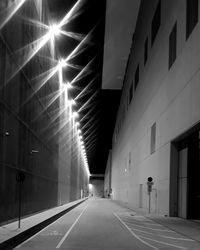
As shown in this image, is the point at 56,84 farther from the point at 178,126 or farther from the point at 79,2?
the point at 178,126

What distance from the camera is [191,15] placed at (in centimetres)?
2366

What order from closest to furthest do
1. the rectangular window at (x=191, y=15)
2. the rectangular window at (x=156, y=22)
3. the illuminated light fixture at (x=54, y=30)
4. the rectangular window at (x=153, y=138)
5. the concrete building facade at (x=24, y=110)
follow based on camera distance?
the concrete building facade at (x=24, y=110)
the rectangular window at (x=191, y=15)
the rectangular window at (x=156, y=22)
the illuminated light fixture at (x=54, y=30)
the rectangular window at (x=153, y=138)

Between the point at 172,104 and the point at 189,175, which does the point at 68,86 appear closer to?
the point at 172,104

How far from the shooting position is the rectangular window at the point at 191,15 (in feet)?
74.8

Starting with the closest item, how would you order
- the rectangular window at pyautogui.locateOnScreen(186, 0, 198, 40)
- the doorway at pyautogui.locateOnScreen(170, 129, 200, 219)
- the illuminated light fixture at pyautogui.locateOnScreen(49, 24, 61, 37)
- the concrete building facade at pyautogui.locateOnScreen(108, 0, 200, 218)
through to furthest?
the rectangular window at pyautogui.locateOnScreen(186, 0, 198, 40) < the concrete building facade at pyautogui.locateOnScreen(108, 0, 200, 218) < the doorway at pyautogui.locateOnScreen(170, 129, 200, 219) < the illuminated light fixture at pyautogui.locateOnScreen(49, 24, 61, 37)

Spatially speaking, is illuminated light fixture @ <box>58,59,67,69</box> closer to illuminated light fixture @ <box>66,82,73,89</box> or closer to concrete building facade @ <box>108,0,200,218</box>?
illuminated light fixture @ <box>66,82,73,89</box>

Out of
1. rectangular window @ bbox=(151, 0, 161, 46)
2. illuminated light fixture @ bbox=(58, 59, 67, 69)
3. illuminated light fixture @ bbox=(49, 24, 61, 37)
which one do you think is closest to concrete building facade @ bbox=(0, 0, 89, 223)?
illuminated light fixture @ bbox=(49, 24, 61, 37)

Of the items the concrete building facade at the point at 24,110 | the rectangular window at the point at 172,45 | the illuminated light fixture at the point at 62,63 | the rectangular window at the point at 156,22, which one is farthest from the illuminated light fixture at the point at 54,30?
the rectangular window at the point at 172,45

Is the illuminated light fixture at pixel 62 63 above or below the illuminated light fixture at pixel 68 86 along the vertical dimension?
above

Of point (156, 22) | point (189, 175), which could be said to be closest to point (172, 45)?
point (156, 22)

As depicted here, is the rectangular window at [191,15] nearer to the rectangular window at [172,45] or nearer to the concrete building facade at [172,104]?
the concrete building facade at [172,104]

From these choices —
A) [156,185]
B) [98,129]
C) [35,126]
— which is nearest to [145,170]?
[156,185]

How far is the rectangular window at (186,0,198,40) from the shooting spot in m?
22.8

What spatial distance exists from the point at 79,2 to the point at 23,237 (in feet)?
61.9
